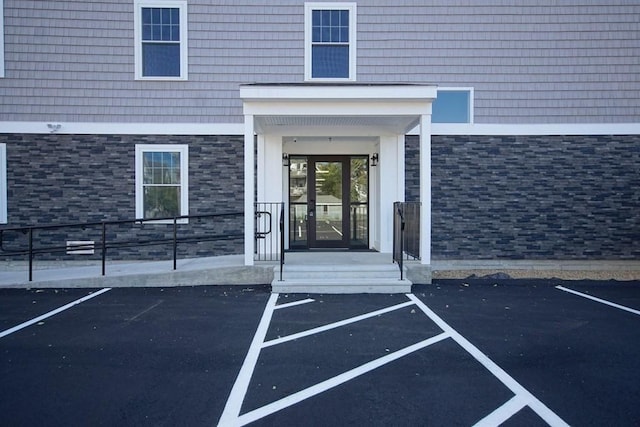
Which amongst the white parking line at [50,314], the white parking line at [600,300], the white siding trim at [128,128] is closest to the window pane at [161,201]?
the white siding trim at [128,128]

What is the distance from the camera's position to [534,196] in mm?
9883

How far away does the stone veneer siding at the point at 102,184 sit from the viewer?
31.0 feet

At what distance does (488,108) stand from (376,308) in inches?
229

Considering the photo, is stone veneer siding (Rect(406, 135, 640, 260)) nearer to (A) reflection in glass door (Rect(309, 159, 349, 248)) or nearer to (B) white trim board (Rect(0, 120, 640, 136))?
(B) white trim board (Rect(0, 120, 640, 136))

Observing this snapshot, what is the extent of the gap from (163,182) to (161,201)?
0.42 m

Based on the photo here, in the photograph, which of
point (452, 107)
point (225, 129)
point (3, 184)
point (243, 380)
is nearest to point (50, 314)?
point (243, 380)

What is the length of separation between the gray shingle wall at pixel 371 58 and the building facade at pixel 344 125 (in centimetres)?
3

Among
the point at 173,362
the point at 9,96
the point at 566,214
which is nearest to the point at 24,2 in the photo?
the point at 9,96

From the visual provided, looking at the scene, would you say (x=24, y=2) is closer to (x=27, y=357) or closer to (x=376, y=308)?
(x=27, y=357)

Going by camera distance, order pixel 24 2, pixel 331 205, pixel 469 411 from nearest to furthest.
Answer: pixel 469 411 → pixel 24 2 → pixel 331 205

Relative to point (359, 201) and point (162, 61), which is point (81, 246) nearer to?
point (162, 61)

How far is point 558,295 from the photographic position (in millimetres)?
7387

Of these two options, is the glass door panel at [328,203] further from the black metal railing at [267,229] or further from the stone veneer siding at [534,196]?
the stone veneer siding at [534,196]

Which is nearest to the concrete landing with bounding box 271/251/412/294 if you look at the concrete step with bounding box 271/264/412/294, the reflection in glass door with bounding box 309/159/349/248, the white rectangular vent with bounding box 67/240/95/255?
the concrete step with bounding box 271/264/412/294
